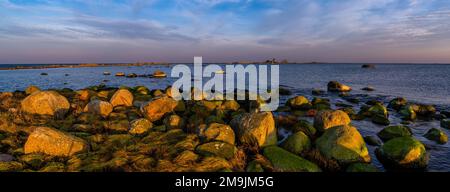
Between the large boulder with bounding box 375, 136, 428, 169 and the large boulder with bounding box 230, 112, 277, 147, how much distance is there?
4.19 metres

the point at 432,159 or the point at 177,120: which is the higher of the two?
the point at 177,120

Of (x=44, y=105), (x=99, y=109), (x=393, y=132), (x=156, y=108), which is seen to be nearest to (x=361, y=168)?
(x=393, y=132)

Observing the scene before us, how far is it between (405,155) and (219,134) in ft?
22.1

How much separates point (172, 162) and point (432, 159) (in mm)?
10189

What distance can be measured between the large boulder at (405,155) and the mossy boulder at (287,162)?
3.27m

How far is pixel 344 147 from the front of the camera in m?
9.48

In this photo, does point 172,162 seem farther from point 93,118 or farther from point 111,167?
point 93,118

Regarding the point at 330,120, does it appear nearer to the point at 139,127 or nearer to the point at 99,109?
the point at 139,127

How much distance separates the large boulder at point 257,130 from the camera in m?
10.5

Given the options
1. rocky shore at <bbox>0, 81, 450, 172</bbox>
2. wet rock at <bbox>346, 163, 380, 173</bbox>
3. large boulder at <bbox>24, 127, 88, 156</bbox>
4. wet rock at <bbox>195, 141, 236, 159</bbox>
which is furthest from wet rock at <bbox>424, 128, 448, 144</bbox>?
large boulder at <bbox>24, 127, 88, 156</bbox>

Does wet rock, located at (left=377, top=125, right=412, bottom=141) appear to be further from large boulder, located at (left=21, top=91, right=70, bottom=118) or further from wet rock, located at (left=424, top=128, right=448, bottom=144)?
large boulder, located at (left=21, top=91, right=70, bottom=118)

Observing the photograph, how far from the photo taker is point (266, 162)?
8875 millimetres

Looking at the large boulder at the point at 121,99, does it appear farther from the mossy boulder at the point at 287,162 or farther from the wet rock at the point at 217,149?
the mossy boulder at the point at 287,162
